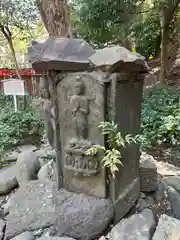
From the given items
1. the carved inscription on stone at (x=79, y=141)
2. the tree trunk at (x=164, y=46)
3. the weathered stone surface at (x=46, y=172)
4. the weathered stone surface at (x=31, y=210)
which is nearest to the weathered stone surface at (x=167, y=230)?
the carved inscription on stone at (x=79, y=141)

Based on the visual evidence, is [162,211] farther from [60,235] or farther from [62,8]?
[62,8]

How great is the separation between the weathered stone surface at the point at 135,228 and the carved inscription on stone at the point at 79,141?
0.48 metres

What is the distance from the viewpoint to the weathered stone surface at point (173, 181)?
2.79 metres

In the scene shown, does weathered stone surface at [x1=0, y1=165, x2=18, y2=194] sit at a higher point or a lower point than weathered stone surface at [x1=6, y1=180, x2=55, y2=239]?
lower

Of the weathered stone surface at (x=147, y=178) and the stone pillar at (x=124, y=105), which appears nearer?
the stone pillar at (x=124, y=105)

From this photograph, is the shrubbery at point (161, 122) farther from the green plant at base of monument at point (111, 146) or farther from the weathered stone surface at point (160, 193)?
the green plant at base of monument at point (111, 146)

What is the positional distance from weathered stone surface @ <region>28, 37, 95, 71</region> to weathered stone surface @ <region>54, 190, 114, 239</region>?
110 cm

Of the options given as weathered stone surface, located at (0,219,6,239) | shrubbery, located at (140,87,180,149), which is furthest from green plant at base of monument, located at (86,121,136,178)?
shrubbery, located at (140,87,180,149)

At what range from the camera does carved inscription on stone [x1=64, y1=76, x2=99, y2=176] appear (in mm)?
1829

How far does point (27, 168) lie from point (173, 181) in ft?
5.78

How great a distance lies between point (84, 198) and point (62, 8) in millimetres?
2813

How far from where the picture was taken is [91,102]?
6.00ft

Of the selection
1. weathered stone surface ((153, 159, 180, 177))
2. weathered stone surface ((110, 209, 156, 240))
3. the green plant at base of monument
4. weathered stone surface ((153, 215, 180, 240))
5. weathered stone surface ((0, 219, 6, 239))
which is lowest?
weathered stone surface ((153, 159, 180, 177))

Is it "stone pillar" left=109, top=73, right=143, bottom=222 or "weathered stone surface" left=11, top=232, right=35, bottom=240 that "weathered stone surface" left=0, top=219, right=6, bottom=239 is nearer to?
"weathered stone surface" left=11, top=232, right=35, bottom=240
